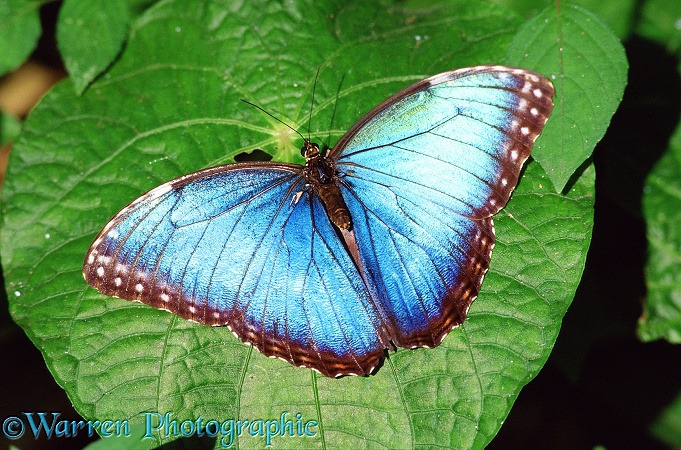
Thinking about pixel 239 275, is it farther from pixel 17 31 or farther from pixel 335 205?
pixel 17 31

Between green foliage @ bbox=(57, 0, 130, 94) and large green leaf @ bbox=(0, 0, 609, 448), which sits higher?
green foliage @ bbox=(57, 0, 130, 94)

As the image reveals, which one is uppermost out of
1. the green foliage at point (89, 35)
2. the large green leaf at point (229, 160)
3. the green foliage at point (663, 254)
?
the green foliage at point (89, 35)

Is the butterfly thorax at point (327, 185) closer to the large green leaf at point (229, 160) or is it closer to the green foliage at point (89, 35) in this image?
the large green leaf at point (229, 160)

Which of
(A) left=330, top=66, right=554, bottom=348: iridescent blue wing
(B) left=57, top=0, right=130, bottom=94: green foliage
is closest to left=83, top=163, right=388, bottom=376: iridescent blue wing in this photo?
(A) left=330, top=66, right=554, bottom=348: iridescent blue wing

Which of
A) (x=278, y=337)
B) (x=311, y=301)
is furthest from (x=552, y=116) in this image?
(x=278, y=337)

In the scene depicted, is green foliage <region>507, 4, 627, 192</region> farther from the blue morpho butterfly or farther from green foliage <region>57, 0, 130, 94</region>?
green foliage <region>57, 0, 130, 94</region>

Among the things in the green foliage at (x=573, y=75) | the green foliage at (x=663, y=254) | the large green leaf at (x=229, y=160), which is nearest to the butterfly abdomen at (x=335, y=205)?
the large green leaf at (x=229, y=160)
